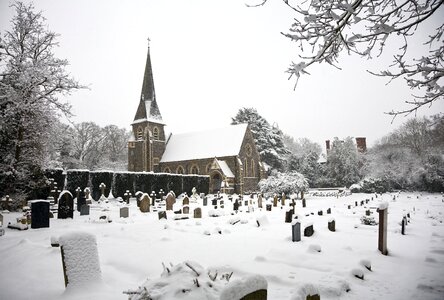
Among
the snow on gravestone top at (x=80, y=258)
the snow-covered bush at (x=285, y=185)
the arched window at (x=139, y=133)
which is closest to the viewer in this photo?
the snow on gravestone top at (x=80, y=258)

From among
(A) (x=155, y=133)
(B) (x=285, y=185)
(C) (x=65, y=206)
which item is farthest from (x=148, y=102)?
(C) (x=65, y=206)

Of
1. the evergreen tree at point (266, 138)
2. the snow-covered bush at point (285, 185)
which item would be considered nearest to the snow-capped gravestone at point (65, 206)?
the snow-covered bush at point (285, 185)

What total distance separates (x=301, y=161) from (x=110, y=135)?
1550 inches

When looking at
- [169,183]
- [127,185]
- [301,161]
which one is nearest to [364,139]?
[301,161]

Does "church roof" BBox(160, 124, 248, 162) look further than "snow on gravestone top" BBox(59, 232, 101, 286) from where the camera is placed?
Yes

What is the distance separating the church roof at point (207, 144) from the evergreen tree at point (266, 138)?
7.24 metres

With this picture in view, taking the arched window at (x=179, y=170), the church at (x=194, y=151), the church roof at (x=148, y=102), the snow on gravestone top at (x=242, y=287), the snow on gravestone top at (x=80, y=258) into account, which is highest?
the church roof at (x=148, y=102)

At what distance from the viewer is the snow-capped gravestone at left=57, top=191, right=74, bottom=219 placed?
12.0 m

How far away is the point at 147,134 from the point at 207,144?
9073 millimetres

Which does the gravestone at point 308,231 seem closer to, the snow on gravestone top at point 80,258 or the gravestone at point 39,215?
the snow on gravestone top at point 80,258

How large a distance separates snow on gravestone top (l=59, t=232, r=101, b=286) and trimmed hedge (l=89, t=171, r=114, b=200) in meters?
20.3

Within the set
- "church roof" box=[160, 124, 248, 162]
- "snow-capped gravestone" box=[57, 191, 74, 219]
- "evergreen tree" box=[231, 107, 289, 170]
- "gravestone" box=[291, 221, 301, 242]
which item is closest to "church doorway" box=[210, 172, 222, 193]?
"church roof" box=[160, 124, 248, 162]

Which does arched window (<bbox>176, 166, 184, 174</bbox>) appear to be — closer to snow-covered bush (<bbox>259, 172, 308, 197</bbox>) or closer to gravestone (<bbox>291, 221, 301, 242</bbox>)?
snow-covered bush (<bbox>259, 172, 308, 197</bbox>)

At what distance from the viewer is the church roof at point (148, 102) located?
136ft
